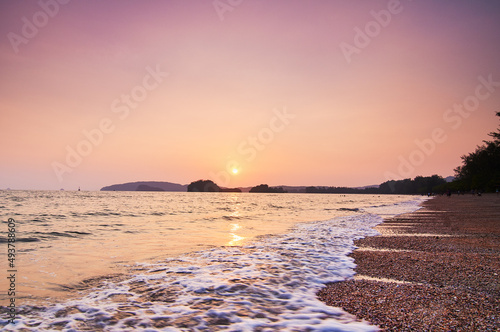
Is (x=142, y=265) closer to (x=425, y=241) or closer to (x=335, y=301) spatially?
(x=335, y=301)

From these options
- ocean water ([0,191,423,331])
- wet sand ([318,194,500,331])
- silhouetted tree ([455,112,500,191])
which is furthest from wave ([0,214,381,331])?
silhouetted tree ([455,112,500,191])

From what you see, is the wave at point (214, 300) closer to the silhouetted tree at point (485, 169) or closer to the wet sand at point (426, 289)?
the wet sand at point (426, 289)

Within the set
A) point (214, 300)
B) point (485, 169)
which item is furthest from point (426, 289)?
point (485, 169)

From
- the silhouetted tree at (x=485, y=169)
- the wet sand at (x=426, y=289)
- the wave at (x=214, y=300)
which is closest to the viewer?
the wet sand at (x=426, y=289)

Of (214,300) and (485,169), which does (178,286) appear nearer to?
(214,300)

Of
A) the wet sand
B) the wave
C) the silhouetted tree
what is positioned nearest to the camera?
the wet sand

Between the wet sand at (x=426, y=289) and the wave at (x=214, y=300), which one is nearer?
the wet sand at (x=426, y=289)

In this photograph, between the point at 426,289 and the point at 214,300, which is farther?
the point at 214,300

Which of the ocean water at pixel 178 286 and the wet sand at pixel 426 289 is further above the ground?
the wet sand at pixel 426 289

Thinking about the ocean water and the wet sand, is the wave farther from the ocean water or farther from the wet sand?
the wet sand

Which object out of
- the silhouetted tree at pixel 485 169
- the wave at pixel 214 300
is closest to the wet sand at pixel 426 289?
the wave at pixel 214 300

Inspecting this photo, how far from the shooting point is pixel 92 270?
28.7 ft

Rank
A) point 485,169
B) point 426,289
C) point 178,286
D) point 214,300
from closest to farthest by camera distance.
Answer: point 426,289
point 214,300
point 178,286
point 485,169

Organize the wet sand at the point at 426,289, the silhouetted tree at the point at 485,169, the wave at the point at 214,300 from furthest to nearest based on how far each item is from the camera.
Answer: the silhouetted tree at the point at 485,169 → the wave at the point at 214,300 → the wet sand at the point at 426,289
